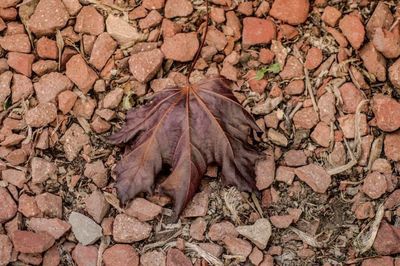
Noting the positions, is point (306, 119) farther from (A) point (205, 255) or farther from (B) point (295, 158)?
(A) point (205, 255)

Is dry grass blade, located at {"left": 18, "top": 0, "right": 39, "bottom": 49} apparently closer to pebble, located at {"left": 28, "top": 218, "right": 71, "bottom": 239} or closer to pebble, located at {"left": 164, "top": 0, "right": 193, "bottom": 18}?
pebble, located at {"left": 164, "top": 0, "right": 193, "bottom": 18}

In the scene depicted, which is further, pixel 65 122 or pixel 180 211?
pixel 65 122

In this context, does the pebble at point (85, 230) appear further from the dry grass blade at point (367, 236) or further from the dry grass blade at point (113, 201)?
the dry grass blade at point (367, 236)

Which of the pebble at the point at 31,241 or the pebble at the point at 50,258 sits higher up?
the pebble at the point at 31,241

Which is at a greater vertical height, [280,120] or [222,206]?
[280,120]

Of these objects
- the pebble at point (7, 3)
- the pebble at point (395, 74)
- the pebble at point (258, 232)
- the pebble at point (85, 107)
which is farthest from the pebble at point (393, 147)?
the pebble at point (7, 3)

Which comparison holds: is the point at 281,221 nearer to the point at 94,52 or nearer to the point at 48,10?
the point at 94,52

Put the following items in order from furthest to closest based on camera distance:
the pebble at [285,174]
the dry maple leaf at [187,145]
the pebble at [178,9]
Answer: the pebble at [178,9], the pebble at [285,174], the dry maple leaf at [187,145]

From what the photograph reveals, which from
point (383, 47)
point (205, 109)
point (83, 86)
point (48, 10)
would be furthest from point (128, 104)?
point (383, 47)
